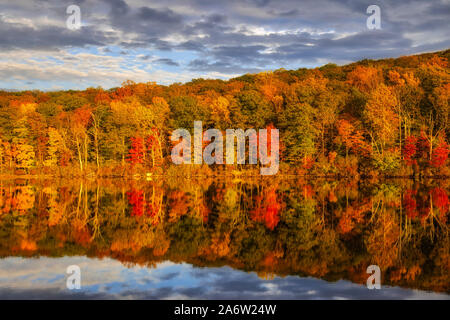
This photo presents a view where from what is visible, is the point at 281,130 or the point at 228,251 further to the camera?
the point at 281,130

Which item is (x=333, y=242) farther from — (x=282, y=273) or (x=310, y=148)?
(x=310, y=148)

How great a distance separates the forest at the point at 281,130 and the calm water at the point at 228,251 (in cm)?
→ 2196

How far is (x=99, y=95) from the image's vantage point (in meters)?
67.2

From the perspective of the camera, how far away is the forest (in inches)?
1497

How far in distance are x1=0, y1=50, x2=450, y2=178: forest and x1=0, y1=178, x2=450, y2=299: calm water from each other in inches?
865

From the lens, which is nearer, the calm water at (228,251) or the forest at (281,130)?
the calm water at (228,251)

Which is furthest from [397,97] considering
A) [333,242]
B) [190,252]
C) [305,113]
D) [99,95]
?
[99,95]

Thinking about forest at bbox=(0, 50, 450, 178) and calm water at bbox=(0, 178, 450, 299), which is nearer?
calm water at bbox=(0, 178, 450, 299)

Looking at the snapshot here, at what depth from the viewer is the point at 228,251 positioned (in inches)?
396

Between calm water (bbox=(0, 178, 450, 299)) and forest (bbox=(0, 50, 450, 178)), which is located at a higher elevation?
forest (bbox=(0, 50, 450, 178))

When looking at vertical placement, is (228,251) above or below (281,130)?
below

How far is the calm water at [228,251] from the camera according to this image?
7.28m

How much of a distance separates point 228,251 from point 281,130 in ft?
111
